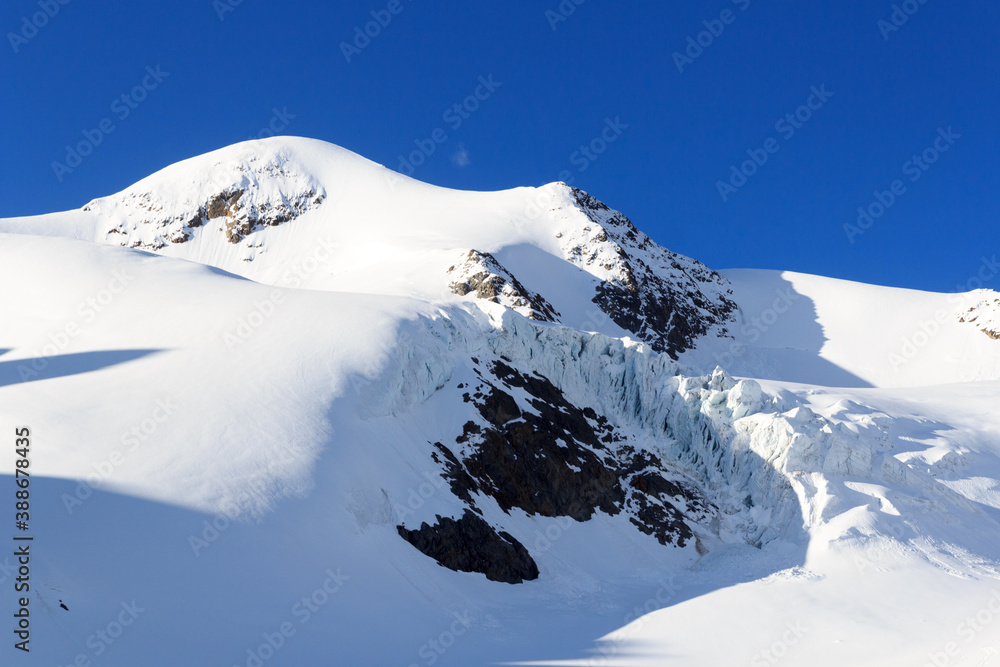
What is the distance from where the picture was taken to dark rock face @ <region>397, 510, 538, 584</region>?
27500mm

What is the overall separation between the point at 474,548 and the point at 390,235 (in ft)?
189

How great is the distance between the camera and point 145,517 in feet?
71.7

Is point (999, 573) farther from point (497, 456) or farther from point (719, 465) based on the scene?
point (497, 456)

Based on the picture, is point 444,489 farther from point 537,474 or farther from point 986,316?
point 986,316

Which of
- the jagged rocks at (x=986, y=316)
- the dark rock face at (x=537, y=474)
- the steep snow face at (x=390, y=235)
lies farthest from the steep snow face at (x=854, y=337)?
the dark rock face at (x=537, y=474)

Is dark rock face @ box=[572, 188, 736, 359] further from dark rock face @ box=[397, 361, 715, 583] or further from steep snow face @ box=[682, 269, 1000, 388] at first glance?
dark rock face @ box=[397, 361, 715, 583]

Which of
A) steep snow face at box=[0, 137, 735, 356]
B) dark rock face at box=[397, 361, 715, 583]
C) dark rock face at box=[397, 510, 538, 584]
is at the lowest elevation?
dark rock face at box=[397, 510, 538, 584]

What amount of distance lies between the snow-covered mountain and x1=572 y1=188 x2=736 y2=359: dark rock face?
21.7 meters

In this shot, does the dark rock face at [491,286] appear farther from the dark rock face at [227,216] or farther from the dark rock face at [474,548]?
the dark rock face at [227,216]

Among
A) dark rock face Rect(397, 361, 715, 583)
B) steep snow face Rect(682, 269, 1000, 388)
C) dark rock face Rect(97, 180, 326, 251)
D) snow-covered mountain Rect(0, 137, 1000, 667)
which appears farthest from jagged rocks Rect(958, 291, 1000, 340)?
dark rock face Rect(97, 180, 326, 251)

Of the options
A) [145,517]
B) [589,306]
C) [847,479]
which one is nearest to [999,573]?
[847,479]

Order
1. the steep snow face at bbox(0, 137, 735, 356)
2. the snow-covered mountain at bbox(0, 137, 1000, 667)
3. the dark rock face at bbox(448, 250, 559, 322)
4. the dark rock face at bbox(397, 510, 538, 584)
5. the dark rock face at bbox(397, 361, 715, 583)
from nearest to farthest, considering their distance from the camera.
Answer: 1. the snow-covered mountain at bbox(0, 137, 1000, 667)
2. the dark rock face at bbox(397, 510, 538, 584)
3. the dark rock face at bbox(397, 361, 715, 583)
4. the dark rock face at bbox(448, 250, 559, 322)
5. the steep snow face at bbox(0, 137, 735, 356)

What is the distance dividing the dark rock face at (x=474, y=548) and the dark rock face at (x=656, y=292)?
4550 centimetres

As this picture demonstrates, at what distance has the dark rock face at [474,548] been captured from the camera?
2750 cm
